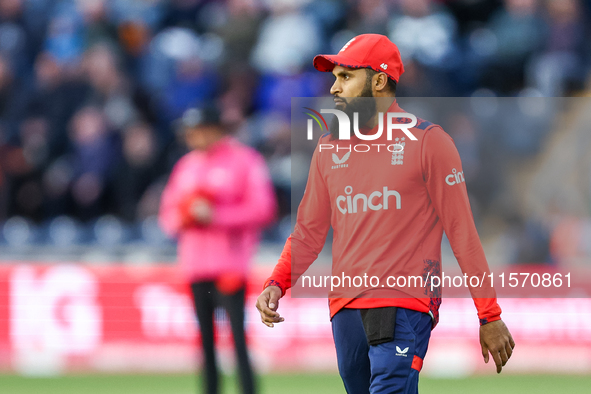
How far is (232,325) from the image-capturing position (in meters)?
5.52

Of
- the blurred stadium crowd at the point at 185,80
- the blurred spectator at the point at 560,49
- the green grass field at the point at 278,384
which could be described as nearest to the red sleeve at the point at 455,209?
the green grass field at the point at 278,384

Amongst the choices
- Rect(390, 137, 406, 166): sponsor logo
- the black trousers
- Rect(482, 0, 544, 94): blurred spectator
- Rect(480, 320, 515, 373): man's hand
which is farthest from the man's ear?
Rect(482, 0, 544, 94): blurred spectator

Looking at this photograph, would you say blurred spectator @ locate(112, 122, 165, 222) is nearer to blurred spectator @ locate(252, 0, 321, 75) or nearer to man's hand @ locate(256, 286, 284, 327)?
blurred spectator @ locate(252, 0, 321, 75)

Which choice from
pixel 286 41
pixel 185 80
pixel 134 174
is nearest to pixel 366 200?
pixel 134 174

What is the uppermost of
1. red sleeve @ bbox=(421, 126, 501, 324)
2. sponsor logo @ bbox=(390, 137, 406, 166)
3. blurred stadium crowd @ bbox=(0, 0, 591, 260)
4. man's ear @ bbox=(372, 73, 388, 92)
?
blurred stadium crowd @ bbox=(0, 0, 591, 260)

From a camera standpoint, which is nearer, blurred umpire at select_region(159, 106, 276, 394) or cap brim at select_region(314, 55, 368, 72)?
cap brim at select_region(314, 55, 368, 72)

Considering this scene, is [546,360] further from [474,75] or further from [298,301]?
[474,75]

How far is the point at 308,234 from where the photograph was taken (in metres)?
3.56

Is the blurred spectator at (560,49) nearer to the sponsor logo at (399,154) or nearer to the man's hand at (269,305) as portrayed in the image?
the sponsor logo at (399,154)

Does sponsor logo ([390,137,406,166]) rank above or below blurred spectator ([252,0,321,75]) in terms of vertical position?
below

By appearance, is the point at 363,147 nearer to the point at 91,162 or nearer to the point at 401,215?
the point at 401,215

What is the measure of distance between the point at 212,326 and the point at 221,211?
2.52 feet

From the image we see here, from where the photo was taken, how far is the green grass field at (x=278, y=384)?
23.7 feet

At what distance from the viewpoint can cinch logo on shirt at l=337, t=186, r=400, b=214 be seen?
3.32 metres
